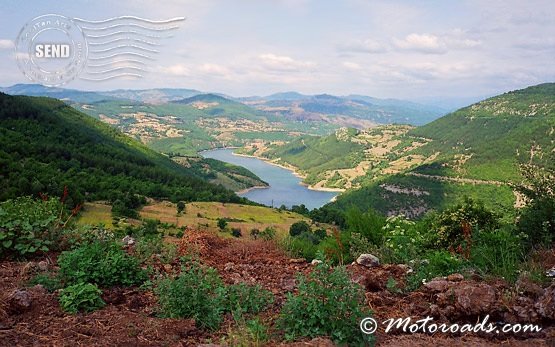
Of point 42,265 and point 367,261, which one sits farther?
point 367,261

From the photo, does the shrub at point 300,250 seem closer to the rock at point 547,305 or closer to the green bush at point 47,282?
the green bush at point 47,282

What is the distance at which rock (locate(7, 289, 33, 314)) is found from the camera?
158 inches

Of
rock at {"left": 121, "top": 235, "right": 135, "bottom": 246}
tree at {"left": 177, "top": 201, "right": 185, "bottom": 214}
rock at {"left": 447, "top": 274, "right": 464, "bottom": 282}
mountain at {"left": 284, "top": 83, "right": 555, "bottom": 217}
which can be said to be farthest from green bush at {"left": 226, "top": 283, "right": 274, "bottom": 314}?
tree at {"left": 177, "top": 201, "right": 185, "bottom": 214}

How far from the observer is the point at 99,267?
15.7ft

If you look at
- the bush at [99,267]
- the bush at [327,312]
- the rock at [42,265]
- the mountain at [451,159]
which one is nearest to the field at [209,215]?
the mountain at [451,159]

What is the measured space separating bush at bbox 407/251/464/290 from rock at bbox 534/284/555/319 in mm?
1367

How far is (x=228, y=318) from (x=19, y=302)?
2.11m

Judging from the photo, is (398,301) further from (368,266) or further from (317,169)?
(317,169)

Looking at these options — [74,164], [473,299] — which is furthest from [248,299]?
[74,164]

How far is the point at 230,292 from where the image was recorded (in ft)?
14.8

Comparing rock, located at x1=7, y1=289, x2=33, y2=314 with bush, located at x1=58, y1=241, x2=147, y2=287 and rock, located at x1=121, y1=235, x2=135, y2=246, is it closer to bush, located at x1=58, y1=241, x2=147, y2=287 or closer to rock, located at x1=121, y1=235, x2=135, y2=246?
bush, located at x1=58, y1=241, x2=147, y2=287

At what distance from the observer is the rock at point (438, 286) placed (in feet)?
14.6

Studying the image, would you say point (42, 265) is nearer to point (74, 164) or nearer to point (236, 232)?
point (236, 232)

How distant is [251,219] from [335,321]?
61884mm
